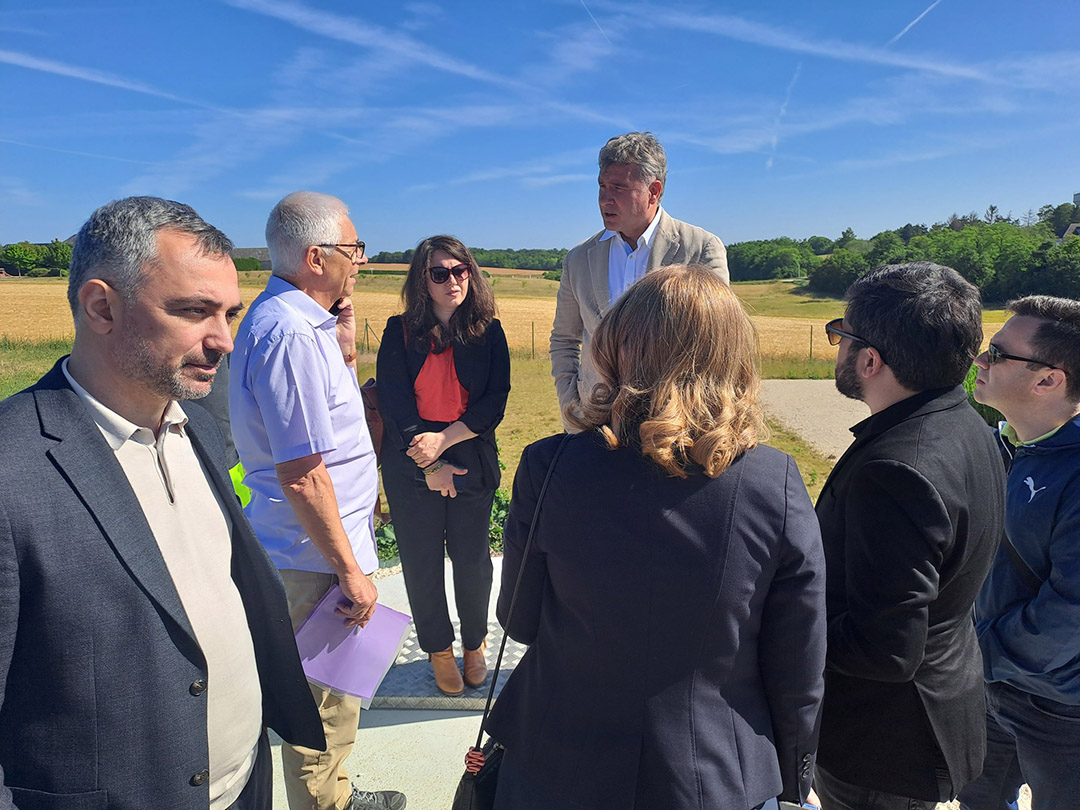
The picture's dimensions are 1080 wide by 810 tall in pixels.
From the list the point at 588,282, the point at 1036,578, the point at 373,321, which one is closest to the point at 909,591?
the point at 1036,578

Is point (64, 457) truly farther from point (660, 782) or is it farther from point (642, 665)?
point (660, 782)

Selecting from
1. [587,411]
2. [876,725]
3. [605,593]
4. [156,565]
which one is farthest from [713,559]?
[156,565]

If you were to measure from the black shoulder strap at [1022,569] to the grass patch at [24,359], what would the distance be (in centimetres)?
1951

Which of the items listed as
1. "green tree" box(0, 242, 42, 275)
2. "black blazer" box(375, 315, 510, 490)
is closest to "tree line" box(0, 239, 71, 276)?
"green tree" box(0, 242, 42, 275)

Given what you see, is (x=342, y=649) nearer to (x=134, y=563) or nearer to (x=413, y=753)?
(x=413, y=753)

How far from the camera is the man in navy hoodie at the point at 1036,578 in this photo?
6.27 feet

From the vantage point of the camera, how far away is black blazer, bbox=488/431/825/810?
131cm

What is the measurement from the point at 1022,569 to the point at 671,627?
1.43 metres

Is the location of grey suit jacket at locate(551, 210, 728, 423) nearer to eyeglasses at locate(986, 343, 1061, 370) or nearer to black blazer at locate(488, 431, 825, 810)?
eyeglasses at locate(986, 343, 1061, 370)

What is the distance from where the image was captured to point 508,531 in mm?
1493

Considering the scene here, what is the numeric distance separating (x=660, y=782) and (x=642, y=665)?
24 centimetres

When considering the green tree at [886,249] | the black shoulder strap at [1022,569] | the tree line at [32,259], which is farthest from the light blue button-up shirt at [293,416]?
the green tree at [886,249]

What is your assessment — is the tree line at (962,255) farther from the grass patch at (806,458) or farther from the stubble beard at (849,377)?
the stubble beard at (849,377)

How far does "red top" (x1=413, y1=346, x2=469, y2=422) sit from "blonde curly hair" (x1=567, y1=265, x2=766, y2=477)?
1.95 meters
